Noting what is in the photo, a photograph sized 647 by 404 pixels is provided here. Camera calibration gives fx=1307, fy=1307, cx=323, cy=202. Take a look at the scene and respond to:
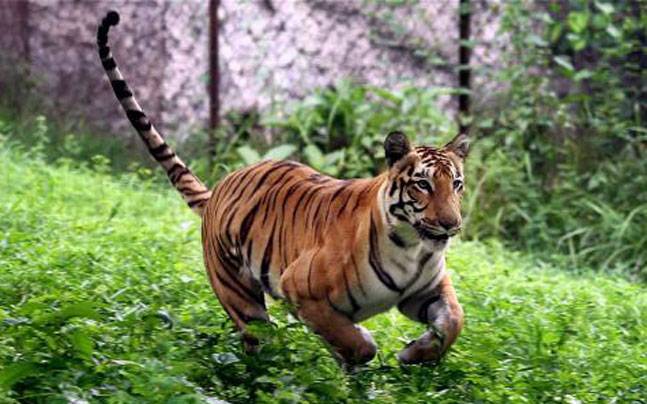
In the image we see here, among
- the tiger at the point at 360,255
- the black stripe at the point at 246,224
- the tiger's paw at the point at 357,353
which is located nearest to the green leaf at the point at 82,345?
the tiger at the point at 360,255

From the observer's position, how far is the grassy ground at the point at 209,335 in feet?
13.6

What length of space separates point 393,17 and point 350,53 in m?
0.49

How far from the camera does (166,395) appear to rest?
12.7 ft

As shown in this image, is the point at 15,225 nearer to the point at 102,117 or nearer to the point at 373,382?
the point at 373,382

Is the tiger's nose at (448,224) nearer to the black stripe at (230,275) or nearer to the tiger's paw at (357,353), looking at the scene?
the tiger's paw at (357,353)

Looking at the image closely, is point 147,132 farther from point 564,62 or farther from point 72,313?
point 564,62

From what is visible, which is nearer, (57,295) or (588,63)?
(57,295)

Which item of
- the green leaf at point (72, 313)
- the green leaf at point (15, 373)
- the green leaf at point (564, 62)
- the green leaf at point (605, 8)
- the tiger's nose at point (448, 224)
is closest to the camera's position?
the green leaf at point (15, 373)

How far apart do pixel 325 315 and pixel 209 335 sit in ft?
1.43

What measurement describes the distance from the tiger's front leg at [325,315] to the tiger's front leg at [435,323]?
160 millimetres

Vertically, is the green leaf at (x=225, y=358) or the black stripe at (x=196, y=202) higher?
the black stripe at (x=196, y=202)

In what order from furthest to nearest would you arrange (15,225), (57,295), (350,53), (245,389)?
(350,53), (15,225), (57,295), (245,389)

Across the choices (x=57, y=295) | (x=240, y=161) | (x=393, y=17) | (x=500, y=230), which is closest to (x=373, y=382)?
(x=57, y=295)

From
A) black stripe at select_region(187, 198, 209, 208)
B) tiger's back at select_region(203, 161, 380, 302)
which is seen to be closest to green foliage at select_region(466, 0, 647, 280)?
black stripe at select_region(187, 198, 209, 208)
